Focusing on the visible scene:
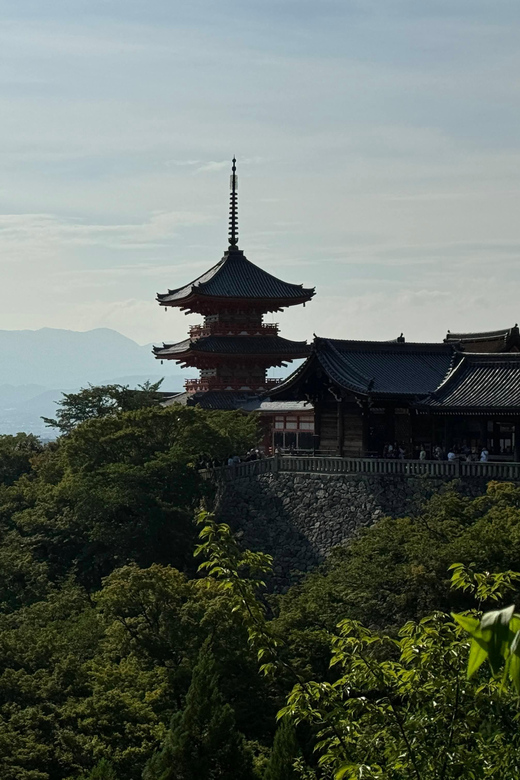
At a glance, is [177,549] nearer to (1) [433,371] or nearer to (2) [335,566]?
(2) [335,566]

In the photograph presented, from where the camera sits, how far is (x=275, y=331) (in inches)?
2242

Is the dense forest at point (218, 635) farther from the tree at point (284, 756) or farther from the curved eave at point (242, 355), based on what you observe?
the curved eave at point (242, 355)

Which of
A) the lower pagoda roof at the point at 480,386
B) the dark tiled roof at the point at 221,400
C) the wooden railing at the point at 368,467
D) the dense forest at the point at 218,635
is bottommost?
the dense forest at the point at 218,635

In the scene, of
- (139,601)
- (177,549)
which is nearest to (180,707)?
(139,601)

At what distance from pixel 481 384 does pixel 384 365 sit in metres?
4.46

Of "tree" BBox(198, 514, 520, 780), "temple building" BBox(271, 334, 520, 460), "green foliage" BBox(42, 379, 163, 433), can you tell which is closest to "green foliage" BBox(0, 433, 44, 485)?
"green foliage" BBox(42, 379, 163, 433)

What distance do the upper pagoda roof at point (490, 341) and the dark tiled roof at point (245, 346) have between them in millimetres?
10571

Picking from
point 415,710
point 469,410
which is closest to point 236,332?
point 469,410

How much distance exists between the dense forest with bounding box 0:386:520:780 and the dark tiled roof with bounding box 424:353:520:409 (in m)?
3.60

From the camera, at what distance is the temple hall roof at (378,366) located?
39.2m

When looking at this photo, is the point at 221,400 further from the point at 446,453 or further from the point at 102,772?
the point at 102,772

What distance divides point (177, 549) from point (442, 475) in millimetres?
9152

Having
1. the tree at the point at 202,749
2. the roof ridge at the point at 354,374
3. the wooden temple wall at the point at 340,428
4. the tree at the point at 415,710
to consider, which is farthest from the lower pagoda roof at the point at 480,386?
the tree at the point at 415,710

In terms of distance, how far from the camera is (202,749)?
2148 cm
